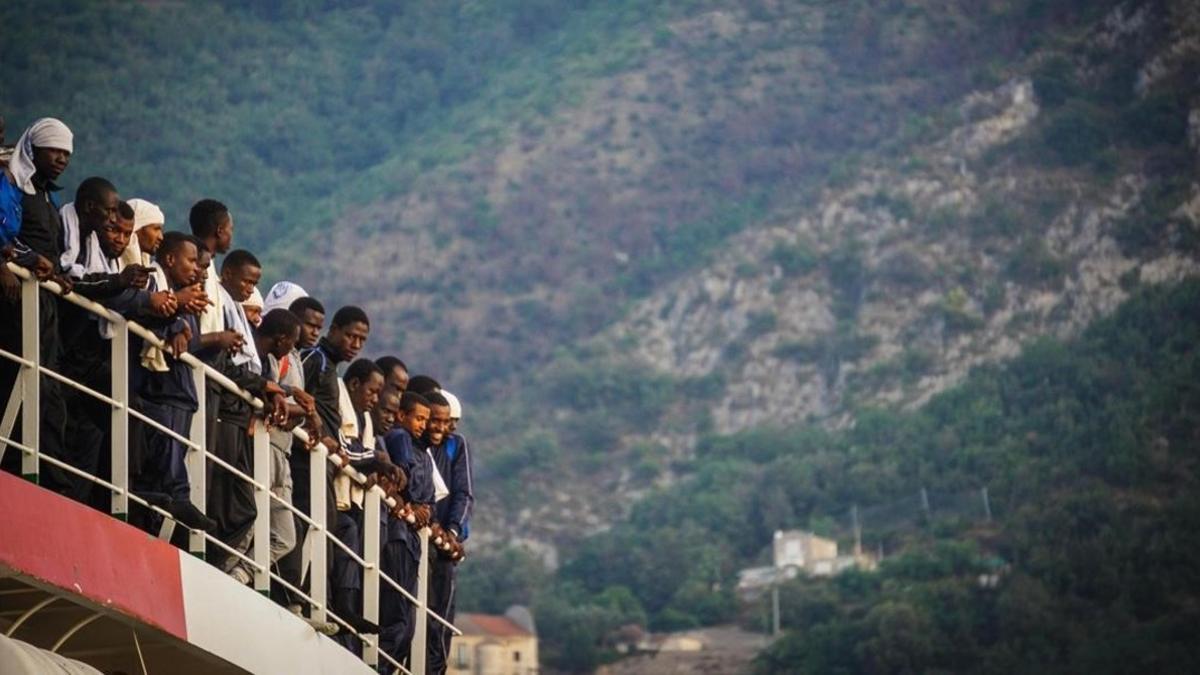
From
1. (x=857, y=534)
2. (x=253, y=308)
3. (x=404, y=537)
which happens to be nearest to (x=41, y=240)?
(x=253, y=308)

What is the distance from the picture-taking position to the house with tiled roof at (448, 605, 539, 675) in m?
115

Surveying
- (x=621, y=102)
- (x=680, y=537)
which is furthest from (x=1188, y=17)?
(x=680, y=537)

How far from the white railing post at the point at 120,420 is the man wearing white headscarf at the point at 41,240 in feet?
0.59

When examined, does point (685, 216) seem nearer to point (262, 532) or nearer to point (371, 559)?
point (371, 559)

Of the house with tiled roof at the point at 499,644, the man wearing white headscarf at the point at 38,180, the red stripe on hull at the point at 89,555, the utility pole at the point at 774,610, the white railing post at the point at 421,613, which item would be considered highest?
the utility pole at the point at 774,610

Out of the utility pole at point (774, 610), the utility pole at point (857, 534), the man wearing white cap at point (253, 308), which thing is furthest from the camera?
the utility pole at point (857, 534)

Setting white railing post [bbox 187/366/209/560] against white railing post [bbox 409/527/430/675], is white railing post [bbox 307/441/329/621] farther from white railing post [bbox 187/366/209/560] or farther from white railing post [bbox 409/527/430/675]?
white railing post [bbox 409/527/430/675]

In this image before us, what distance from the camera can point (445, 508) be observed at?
15.5 meters

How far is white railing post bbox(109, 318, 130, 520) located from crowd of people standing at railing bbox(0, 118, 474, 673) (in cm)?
12

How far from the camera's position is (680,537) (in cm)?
13562

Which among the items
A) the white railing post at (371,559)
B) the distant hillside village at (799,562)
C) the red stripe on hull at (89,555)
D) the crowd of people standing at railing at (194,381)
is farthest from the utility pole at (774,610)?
the red stripe on hull at (89,555)

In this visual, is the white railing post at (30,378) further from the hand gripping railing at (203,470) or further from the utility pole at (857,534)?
the utility pole at (857,534)

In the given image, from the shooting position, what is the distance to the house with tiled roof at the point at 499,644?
378 ft

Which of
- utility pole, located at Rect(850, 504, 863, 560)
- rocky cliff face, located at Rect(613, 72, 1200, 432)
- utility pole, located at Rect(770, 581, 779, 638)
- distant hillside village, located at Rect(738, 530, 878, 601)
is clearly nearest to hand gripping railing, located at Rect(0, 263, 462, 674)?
utility pole, located at Rect(770, 581, 779, 638)
